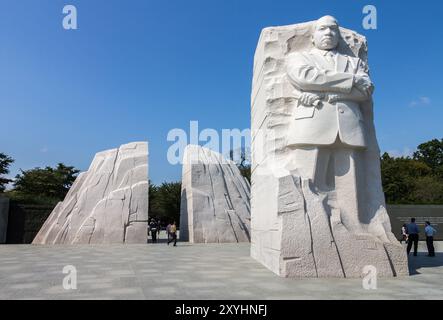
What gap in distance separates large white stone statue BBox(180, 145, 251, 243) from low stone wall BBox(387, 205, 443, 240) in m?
6.89

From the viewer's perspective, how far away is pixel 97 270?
717 centimetres

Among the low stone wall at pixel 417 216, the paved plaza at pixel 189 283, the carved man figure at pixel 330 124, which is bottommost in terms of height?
the paved plaza at pixel 189 283

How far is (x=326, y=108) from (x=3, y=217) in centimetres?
1360

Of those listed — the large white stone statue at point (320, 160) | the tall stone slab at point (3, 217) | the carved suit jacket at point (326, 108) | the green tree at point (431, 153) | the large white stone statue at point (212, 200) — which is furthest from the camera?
the green tree at point (431, 153)

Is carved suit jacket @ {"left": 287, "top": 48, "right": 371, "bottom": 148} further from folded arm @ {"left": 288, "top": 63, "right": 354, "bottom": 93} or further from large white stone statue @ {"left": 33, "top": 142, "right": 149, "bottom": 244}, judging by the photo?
large white stone statue @ {"left": 33, "top": 142, "right": 149, "bottom": 244}

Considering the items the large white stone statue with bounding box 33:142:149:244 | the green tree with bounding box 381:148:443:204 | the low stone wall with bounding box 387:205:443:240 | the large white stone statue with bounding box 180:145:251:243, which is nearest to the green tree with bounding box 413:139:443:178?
the green tree with bounding box 381:148:443:204

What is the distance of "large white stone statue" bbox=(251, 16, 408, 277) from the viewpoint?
263 inches

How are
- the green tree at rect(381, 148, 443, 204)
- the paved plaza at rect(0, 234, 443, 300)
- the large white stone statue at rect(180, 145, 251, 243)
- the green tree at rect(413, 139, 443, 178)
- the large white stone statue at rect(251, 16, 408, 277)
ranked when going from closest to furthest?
the paved plaza at rect(0, 234, 443, 300), the large white stone statue at rect(251, 16, 408, 277), the large white stone statue at rect(180, 145, 251, 243), the green tree at rect(381, 148, 443, 204), the green tree at rect(413, 139, 443, 178)

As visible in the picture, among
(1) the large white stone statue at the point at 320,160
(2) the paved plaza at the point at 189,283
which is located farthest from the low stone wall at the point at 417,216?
(1) the large white stone statue at the point at 320,160

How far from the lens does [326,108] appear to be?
723 cm

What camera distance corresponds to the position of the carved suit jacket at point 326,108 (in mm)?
7176

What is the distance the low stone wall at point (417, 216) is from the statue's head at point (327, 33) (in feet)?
41.2

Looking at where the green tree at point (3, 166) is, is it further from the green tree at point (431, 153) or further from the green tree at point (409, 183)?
the green tree at point (431, 153)

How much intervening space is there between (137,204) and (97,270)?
818cm
